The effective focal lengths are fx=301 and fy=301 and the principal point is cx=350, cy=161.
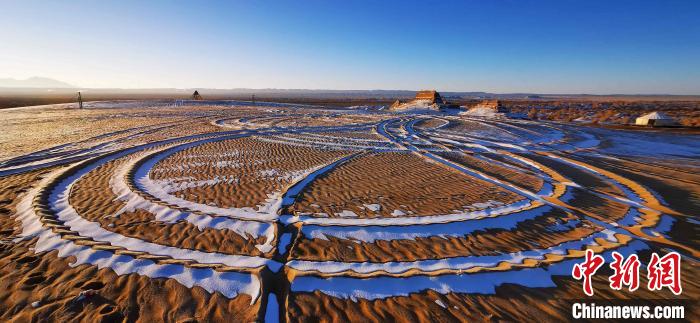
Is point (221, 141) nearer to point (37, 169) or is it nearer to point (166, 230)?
point (37, 169)

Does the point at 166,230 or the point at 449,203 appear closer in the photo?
the point at 166,230

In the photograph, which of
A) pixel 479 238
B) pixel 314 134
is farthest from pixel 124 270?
pixel 314 134

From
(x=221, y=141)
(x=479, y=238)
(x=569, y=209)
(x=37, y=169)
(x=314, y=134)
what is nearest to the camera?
(x=479, y=238)

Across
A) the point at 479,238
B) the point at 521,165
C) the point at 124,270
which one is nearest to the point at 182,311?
the point at 124,270

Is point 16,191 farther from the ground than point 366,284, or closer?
farther from the ground

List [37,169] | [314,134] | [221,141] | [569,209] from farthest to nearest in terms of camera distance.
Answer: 1. [314,134]
2. [221,141]
3. [37,169]
4. [569,209]

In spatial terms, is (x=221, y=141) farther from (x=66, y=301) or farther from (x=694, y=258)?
(x=694, y=258)
